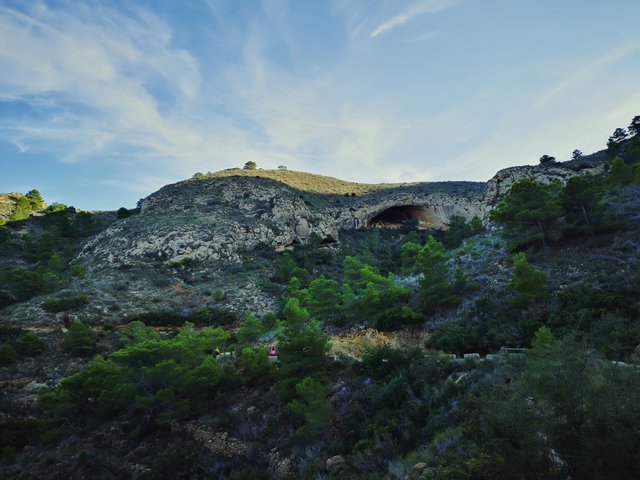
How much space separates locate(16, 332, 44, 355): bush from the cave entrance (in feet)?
175

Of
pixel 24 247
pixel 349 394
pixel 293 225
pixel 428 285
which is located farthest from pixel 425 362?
pixel 24 247

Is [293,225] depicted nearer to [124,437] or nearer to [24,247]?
[24,247]

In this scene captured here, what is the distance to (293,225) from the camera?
54969 millimetres

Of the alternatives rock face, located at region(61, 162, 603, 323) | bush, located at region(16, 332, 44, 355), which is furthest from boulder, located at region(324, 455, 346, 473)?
rock face, located at region(61, 162, 603, 323)

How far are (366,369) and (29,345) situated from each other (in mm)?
20948

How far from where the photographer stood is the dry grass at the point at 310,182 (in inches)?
2785

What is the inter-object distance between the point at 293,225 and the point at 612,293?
147ft

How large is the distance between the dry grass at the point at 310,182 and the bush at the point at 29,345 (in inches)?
1986

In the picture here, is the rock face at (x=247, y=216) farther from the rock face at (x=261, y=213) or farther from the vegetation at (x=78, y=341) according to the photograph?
the vegetation at (x=78, y=341)

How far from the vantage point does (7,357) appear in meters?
19.1

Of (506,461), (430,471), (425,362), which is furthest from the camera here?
(425,362)

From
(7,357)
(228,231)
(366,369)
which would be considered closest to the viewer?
(366,369)

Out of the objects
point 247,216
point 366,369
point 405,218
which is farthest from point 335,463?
point 405,218

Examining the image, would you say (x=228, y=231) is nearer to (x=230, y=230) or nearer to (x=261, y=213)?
(x=230, y=230)
